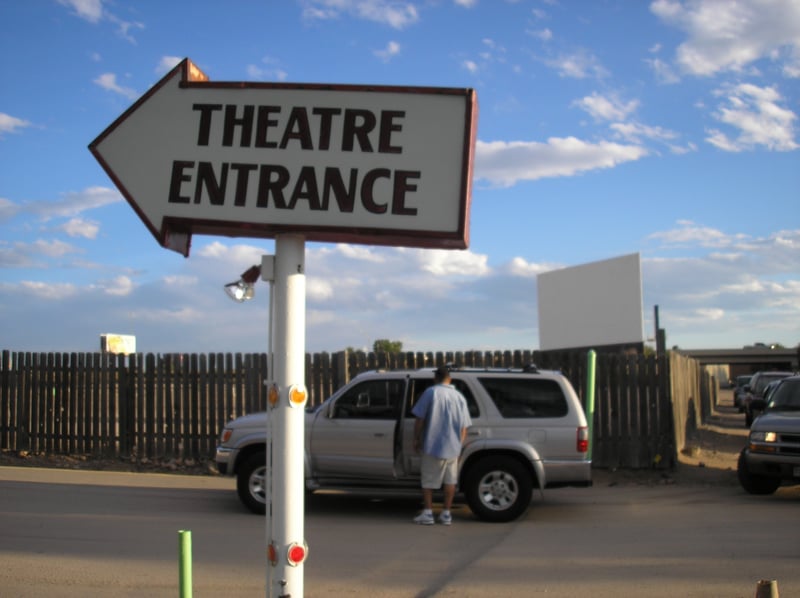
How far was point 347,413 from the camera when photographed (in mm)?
10805

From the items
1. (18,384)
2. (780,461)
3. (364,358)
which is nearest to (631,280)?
(364,358)

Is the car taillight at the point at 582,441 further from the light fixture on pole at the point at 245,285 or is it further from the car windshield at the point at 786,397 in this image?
the light fixture on pole at the point at 245,285

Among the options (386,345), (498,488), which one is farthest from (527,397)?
(386,345)

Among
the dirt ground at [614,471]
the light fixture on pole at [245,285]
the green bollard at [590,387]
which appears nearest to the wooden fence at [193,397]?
the dirt ground at [614,471]

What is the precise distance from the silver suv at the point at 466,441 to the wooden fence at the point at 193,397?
14.2 feet

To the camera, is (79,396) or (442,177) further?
(79,396)

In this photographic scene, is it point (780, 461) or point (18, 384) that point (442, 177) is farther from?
point (18, 384)

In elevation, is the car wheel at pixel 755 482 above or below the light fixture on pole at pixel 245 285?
below

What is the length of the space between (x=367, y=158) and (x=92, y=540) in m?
6.01

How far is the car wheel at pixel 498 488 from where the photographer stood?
10289mm

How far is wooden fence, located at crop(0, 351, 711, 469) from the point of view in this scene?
48.3ft

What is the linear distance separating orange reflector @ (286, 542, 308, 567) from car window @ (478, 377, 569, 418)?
5.88 metres

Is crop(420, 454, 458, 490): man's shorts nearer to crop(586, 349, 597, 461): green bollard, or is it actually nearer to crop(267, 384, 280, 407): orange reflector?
crop(586, 349, 597, 461): green bollard

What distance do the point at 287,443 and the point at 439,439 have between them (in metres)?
5.01
